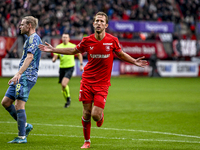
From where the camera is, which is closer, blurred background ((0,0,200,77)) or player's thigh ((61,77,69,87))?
player's thigh ((61,77,69,87))

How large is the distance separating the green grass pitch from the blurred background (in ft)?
33.2

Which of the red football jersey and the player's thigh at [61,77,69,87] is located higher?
the red football jersey

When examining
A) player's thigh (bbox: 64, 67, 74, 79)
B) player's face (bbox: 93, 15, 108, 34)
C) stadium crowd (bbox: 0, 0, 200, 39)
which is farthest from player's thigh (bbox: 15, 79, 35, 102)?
stadium crowd (bbox: 0, 0, 200, 39)

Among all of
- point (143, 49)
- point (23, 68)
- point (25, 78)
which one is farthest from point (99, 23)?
point (143, 49)

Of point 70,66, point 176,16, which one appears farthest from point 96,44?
point 176,16

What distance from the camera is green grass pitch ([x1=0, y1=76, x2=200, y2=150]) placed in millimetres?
7133

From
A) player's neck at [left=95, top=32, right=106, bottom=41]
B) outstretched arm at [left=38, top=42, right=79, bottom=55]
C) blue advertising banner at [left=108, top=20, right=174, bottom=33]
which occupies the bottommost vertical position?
outstretched arm at [left=38, top=42, right=79, bottom=55]

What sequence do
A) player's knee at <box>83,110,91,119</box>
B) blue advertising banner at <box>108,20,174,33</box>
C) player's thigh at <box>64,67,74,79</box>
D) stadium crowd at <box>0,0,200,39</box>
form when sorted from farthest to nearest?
1. blue advertising banner at <box>108,20,174,33</box>
2. stadium crowd at <box>0,0,200,39</box>
3. player's thigh at <box>64,67,74,79</box>
4. player's knee at <box>83,110,91,119</box>

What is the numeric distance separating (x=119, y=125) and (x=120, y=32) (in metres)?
21.6

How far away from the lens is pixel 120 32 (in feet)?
100

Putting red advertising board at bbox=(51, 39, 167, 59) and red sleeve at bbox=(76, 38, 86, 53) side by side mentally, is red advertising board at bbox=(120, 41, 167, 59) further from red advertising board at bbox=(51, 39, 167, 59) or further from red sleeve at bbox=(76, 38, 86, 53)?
red sleeve at bbox=(76, 38, 86, 53)

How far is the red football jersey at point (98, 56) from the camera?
263 inches

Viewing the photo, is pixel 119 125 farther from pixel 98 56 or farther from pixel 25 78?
pixel 25 78

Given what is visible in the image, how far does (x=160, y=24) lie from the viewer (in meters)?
30.4
